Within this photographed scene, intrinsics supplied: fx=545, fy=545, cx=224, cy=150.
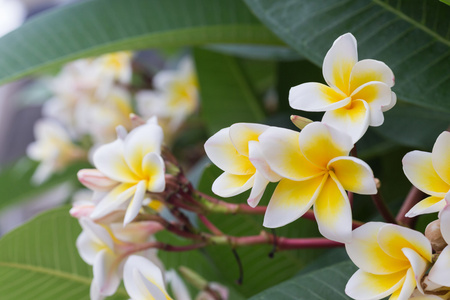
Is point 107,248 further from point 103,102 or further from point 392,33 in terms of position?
point 103,102

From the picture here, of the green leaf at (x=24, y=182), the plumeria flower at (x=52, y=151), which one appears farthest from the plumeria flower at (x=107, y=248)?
the green leaf at (x=24, y=182)

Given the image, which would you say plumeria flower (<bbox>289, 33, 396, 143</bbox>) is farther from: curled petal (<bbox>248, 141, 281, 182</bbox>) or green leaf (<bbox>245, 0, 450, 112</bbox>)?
green leaf (<bbox>245, 0, 450, 112</bbox>)

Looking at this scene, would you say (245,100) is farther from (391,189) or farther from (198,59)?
(391,189)

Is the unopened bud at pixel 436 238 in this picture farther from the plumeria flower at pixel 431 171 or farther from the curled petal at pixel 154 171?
the curled petal at pixel 154 171

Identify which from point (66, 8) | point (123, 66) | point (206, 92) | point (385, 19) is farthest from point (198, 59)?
point (385, 19)

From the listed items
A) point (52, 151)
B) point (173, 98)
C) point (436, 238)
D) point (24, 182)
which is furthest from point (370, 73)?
point (24, 182)

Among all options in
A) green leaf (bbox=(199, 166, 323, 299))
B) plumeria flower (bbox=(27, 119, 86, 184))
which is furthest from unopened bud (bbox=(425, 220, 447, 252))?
plumeria flower (bbox=(27, 119, 86, 184))

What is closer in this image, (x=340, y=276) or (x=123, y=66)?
(x=340, y=276)
